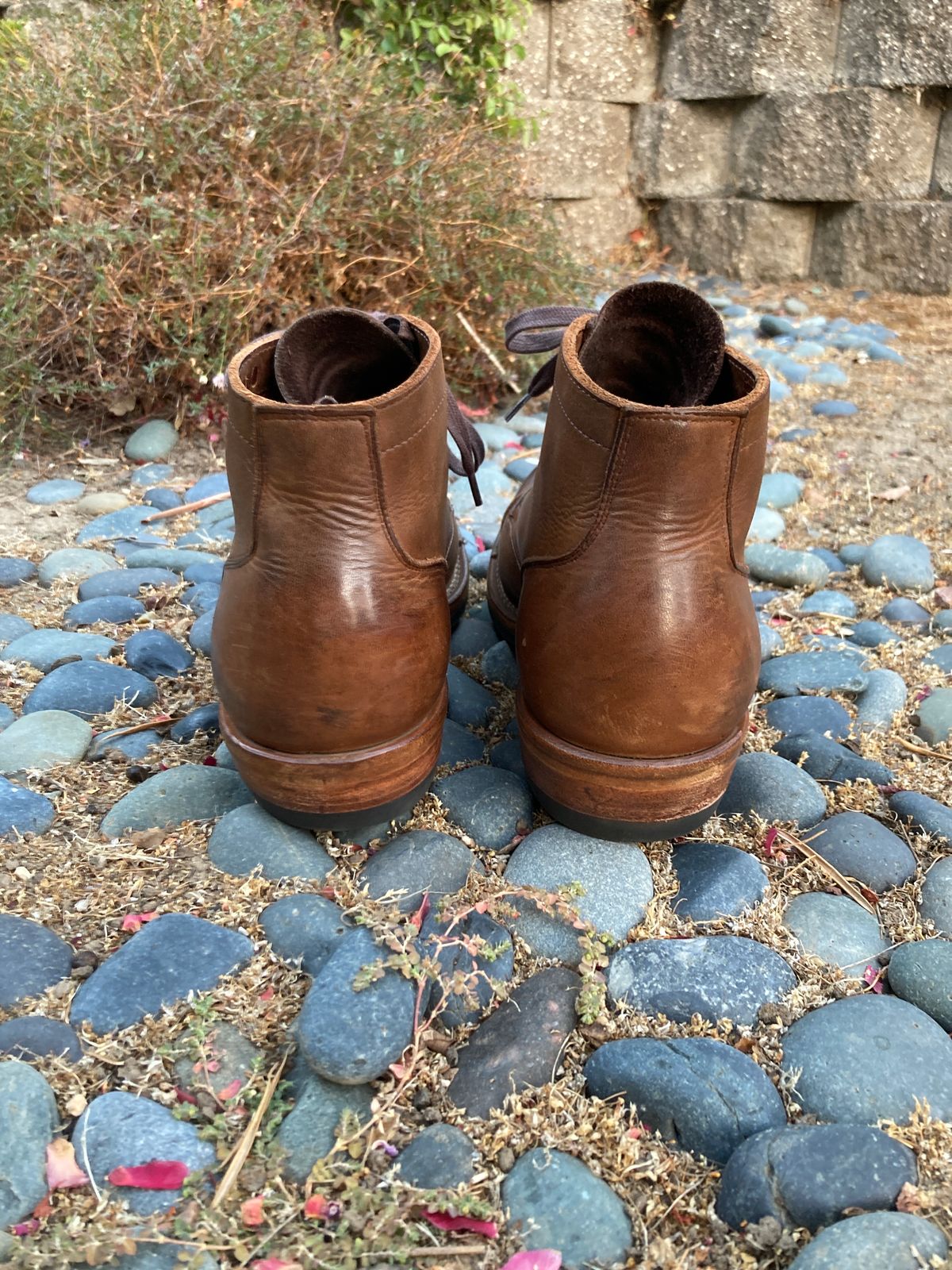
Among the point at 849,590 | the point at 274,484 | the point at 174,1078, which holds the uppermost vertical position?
the point at 274,484

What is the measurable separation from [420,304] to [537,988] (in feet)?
9.57

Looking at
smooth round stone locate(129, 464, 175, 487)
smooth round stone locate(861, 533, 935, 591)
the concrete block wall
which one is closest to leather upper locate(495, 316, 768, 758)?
smooth round stone locate(861, 533, 935, 591)

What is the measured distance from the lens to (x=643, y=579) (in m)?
1.35

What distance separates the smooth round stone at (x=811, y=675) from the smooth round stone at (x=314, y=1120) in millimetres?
1217

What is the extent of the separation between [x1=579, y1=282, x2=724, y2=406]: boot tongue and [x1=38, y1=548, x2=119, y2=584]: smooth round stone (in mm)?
1521

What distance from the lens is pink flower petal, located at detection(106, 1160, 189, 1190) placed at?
1.03 m

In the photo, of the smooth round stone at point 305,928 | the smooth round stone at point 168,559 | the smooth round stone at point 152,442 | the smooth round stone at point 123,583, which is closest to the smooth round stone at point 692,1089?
the smooth round stone at point 305,928

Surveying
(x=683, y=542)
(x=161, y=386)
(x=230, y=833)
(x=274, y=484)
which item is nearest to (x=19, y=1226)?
(x=230, y=833)

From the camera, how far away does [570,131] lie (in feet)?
18.9

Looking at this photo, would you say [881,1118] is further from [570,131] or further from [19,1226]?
[570,131]

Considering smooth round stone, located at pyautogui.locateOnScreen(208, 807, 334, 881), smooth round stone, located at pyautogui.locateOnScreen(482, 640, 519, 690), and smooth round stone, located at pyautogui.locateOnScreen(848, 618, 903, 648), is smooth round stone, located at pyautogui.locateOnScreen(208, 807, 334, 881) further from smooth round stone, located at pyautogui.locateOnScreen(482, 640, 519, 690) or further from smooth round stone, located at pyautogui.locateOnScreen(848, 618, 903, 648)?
smooth round stone, located at pyautogui.locateOnScreen(848, 618, 903, 648)

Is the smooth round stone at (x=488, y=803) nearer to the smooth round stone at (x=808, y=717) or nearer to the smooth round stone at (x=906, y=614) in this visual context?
the smooth round stone at (x=808, y=717)

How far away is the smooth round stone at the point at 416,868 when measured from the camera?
140 centimetres

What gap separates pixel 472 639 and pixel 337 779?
78 cm
